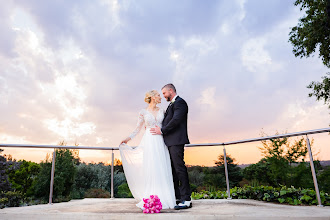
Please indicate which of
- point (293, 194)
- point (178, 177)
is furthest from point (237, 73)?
point (178, 177)

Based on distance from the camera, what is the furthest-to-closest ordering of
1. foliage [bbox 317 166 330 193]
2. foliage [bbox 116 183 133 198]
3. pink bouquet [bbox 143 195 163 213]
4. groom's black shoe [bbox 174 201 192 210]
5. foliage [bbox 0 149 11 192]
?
1. foliage [bbox 116 183 133 198]
2. foliage [bbox 0 149 11 192]
3. foliage [bbox 317 166 330 193]
4. groom's black shoe [bbox 174 201 192 210]
5. pink bouquet [bbox 143 195 163 213]

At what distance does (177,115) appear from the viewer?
9.38ft

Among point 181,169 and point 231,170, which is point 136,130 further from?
point 231,170

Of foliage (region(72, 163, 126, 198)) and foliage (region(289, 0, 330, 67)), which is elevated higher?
foliage (region(289, 0, 330, 67))

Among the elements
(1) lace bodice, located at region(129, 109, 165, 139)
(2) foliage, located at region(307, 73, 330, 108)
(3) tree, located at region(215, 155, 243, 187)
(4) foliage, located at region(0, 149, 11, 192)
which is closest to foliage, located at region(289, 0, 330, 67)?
(2) foliage, located at region(307, 73, 330, 108)

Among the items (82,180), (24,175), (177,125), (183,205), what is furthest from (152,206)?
(82,180)

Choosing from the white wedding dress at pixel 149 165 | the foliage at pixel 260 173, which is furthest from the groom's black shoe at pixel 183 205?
the foliage at pixel 260 173

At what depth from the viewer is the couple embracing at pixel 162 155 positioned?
9.29ft

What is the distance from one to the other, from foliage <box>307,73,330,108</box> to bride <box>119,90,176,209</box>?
9042 mm

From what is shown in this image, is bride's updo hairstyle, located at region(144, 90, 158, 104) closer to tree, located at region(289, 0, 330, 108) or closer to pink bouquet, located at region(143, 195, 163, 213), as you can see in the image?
pink bouquet, located at region(143, 195, 163, 213)

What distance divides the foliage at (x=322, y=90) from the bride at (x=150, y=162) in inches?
356

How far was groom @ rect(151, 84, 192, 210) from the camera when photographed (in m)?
2.85

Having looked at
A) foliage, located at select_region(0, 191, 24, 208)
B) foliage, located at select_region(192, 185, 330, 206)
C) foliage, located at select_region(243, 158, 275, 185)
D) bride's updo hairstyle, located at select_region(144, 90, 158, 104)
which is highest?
bride's updo hairstyle, located at select_region(144, 90, 158, 104)

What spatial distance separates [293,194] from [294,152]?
625mm
